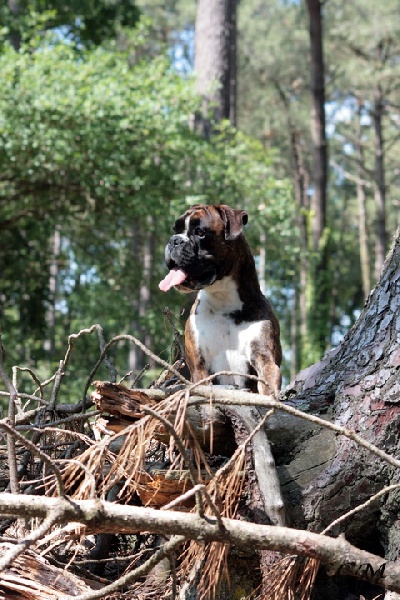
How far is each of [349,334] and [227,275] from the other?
2.53ft

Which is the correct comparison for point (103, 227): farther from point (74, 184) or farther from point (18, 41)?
point (18, 41)

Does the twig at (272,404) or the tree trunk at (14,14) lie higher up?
the tree trunk at (14,14)

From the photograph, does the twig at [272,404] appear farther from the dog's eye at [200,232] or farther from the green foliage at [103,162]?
the green foliage at [103,162]

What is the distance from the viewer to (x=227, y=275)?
13.9ft

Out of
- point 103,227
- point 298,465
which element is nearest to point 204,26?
point 103,227

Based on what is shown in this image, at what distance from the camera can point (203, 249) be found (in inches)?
164

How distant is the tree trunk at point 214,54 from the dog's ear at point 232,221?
9.50 meters

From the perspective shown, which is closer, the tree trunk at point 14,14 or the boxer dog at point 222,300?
the boxer dog at point 222,300

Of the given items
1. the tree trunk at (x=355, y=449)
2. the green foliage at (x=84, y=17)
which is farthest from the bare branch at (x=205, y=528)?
the green foliage at (x=84, y=17)

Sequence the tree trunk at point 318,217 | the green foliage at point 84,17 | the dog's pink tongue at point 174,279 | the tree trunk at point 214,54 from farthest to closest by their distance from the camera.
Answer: the tree trunk at point 318,217 < the green foliage at point 84,17 < the tree trunk at point 214,54 < the dog's pink tongue at point 174,279

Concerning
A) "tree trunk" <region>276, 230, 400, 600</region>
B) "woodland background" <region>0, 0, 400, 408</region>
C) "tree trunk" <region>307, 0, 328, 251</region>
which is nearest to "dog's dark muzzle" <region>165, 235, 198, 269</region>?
"tree trunk" <region>276, 230, 400, 600</region>

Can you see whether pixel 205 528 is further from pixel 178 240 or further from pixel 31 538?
pixel 178 240

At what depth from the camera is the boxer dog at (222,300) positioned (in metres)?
4.12

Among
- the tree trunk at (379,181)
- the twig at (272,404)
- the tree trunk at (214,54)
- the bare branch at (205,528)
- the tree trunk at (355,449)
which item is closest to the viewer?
the bare branch at (205,528)
